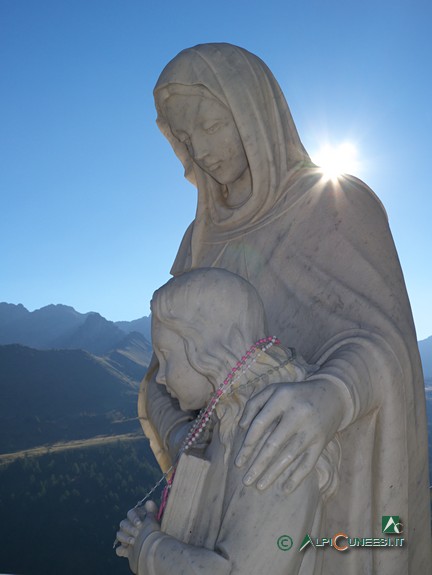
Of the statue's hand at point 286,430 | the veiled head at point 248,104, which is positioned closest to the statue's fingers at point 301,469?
the statue's hand at point 286,430

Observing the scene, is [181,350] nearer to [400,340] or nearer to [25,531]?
[400,340]

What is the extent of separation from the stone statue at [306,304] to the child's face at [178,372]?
0.28 metres

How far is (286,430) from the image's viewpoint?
1.74m

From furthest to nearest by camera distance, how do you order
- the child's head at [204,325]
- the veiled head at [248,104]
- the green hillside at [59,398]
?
the green hillside at [59,398]
the veiled head at [248,104]
the child's head at [204,325]

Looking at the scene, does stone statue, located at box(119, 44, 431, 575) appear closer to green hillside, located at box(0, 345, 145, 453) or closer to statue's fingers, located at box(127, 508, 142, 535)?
statue's fingers, located at box(127, 508, 142, 535)

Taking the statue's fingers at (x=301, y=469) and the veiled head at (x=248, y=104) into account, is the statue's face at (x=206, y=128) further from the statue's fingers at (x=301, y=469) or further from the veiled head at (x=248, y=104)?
the statue's fingers at (x=301, y=469)

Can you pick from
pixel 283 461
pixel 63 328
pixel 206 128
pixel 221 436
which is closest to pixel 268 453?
pixel 283 461

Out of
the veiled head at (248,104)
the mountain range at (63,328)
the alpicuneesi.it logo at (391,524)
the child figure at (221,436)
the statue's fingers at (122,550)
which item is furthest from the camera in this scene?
the mountain range at (63,328)

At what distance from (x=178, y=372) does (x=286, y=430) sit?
521 millimetres

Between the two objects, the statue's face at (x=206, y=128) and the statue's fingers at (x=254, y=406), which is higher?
the statue's face at (x=206, y=128)

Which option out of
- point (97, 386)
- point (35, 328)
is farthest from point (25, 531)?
point (35, 328)

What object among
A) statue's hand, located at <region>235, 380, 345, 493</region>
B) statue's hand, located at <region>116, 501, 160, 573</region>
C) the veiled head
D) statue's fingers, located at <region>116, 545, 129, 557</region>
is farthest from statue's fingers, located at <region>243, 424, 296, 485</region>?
the veiled head

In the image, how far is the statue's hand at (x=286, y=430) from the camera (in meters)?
1.71

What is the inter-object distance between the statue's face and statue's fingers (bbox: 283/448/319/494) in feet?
6.50
